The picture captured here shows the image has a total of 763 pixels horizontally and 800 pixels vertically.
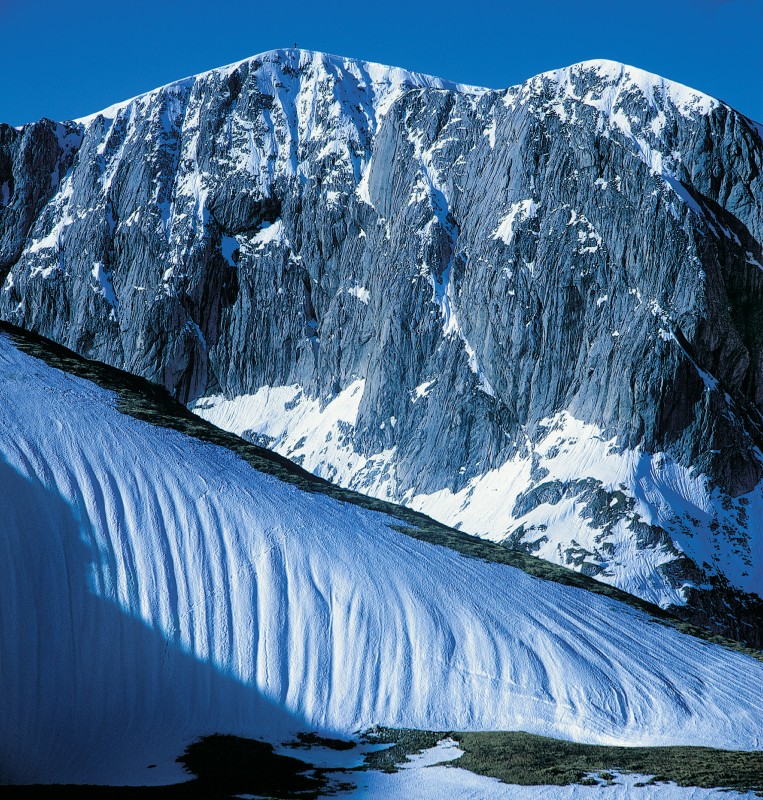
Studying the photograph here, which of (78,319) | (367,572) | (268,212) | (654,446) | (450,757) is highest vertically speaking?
(268,212)

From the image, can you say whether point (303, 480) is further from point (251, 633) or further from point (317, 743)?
point (317, 743)

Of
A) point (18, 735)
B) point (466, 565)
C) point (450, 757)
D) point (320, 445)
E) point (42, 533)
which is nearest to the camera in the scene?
point (450, 757)

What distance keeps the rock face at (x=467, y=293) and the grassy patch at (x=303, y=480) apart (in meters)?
56.7

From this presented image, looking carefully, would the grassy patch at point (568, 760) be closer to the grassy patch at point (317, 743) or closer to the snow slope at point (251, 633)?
the grassy patch at point (317, 743)

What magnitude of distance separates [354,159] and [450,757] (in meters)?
156

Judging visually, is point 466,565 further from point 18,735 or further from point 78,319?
point 78,319

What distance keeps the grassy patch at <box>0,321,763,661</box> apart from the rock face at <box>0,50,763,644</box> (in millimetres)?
56688

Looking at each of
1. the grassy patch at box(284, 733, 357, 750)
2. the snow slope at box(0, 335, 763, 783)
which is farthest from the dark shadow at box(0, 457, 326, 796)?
the grassy patch at box(284, 733, 357, 750)

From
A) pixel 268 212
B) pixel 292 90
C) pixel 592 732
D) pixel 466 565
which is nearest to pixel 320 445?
pixel 268 212

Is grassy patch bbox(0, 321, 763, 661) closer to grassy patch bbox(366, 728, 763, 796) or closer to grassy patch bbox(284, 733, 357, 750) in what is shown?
grassy patch bbox(366, 728, 763, 796)

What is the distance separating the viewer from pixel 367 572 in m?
50.9

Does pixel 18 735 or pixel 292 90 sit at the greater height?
pixel 292 90

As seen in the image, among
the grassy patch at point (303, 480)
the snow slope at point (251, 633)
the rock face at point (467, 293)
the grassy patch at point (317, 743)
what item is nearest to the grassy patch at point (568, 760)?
the grassy patch at point (317, 743)

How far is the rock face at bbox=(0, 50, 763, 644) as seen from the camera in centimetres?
12950
